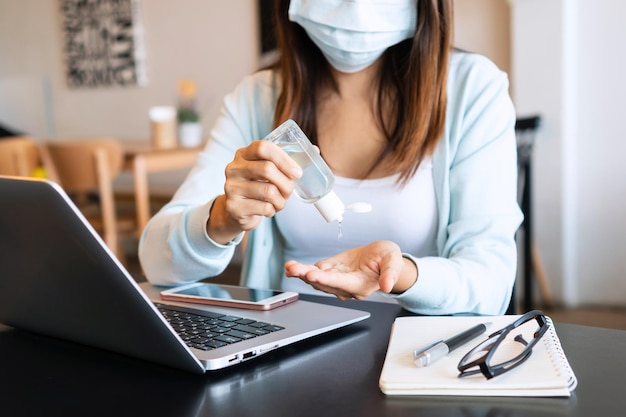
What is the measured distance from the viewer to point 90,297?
2.33ft

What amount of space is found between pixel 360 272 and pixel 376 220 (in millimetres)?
387

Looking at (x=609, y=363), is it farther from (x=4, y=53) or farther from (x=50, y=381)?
(x=4, y=53)

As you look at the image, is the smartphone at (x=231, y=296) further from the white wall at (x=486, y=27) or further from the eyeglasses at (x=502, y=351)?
the white wall at (x=486, y=27)

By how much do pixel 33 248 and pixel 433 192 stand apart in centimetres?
65

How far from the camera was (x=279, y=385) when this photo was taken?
0.68m

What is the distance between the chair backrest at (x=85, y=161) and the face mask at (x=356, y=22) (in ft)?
7.44

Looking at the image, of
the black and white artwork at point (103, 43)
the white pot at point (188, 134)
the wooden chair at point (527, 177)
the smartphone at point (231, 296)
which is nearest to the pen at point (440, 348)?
the smartphone at point (231, 296)

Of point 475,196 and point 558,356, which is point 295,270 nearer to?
point 558,356

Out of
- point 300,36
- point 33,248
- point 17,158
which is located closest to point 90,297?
point 33,248

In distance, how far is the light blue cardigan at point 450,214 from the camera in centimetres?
97

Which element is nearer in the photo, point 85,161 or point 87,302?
point 87,302

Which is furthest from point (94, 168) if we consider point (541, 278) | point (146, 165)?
point (541, 278)

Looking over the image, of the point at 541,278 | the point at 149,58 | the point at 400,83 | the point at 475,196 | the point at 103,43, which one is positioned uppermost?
the point at 103,43

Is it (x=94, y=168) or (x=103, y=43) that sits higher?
(x=103, y=43)
